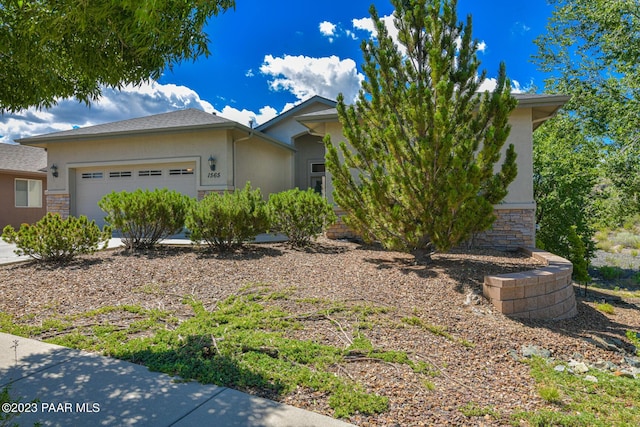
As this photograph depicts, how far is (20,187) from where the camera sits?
55.1 ft

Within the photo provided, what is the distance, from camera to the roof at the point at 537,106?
8.62 m

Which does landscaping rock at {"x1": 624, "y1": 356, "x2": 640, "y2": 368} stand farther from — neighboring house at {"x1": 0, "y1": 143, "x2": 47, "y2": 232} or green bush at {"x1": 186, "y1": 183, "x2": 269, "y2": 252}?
neighboring house at {"x1": 0, "y1": 143, "x2": 47, "y2": 232}

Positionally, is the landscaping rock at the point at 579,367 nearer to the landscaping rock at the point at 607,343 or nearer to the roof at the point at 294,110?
the landscaping rock at the point at 607,343

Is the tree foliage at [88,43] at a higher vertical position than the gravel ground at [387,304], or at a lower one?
higher

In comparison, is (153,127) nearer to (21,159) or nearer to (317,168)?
(317,168)

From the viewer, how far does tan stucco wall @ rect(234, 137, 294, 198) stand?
40.5 feet

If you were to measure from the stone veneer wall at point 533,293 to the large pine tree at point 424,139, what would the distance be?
1.09 m

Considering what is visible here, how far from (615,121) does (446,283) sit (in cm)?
1075

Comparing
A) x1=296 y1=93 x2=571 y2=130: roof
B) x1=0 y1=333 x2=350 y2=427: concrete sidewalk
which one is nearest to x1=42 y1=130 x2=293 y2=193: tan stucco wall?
x1=296 y1=93 x2=571 y2=130: roof

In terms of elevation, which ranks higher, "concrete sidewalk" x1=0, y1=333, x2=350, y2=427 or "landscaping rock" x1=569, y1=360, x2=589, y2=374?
"concrete sidewalk" x1=0, y1=333, x2=350, y2=427

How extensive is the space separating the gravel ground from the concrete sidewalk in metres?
0.29

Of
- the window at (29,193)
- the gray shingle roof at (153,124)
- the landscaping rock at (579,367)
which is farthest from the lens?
the window at (29,193)

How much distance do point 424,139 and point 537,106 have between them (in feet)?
17.1

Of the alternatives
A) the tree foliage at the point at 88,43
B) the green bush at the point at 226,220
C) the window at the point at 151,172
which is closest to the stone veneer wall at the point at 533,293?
the tree foliage at the point at 88,43
